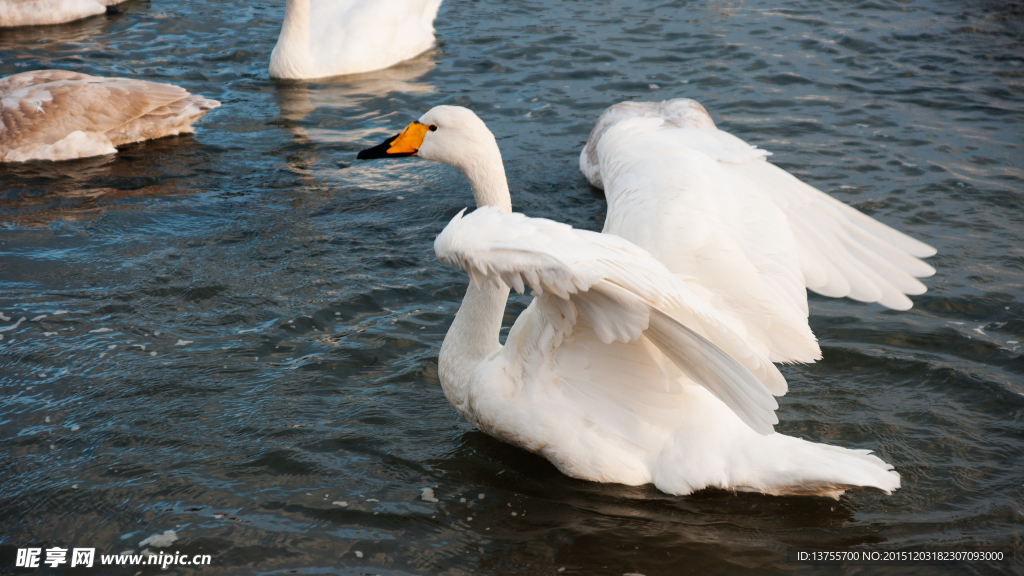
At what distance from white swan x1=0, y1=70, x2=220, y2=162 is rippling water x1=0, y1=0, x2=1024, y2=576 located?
0.70ft

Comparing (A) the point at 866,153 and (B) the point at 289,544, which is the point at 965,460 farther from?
(A) the point at 866,153

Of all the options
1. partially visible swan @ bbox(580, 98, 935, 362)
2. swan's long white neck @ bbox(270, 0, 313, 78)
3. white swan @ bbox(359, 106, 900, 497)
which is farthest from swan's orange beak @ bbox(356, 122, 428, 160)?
swan's long white neck @ bbox(270, 0, 313, 78)

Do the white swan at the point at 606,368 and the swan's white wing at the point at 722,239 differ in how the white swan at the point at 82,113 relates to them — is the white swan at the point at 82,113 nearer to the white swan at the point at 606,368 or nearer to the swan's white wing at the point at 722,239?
the white swan at the point at 606,368

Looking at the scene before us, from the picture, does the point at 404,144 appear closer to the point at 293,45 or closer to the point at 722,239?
the point at 722,239

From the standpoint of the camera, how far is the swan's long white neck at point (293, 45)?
10336mm

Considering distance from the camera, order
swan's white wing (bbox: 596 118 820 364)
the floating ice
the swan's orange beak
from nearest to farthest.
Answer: the floating ice
swan's white wing (bbox: 596 118 820 364)
the swan's orange beak

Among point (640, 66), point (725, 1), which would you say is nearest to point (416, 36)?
point (640, 66)

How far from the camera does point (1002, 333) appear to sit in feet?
17.8

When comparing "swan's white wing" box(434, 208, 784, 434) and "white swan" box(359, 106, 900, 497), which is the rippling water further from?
"swan's white wing" box(434, 208, 784, 434)

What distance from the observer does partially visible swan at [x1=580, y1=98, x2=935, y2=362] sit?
13.4ft

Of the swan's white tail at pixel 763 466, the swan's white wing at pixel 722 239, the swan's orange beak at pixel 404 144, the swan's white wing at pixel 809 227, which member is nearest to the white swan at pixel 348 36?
the swan's orange beak at pixel 404 144

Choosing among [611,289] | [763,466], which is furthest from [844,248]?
[611,289]

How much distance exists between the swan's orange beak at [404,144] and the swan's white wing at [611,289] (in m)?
1.76

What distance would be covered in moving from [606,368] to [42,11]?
11.4m
